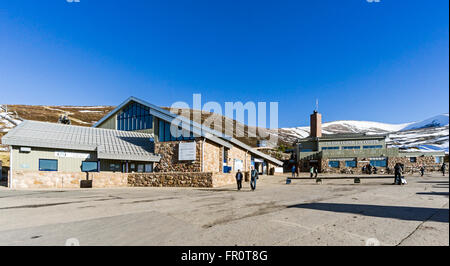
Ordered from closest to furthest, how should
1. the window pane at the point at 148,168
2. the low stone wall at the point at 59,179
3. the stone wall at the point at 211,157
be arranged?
the low stone wall at the point at 59,179 < the stone wall at the point at 211,157 < the window pane at the point at 148,168

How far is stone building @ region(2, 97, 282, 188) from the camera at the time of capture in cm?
2030

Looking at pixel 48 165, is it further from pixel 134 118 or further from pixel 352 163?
pixel 352 163

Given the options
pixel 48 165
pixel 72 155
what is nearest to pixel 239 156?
pixel 72 155

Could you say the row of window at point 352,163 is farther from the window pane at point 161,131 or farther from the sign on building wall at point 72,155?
the sign on building wall at point 72,155

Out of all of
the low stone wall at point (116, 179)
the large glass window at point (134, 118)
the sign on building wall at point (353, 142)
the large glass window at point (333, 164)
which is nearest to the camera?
the low stone wall at point (116, 179)

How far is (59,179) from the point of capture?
20094mm

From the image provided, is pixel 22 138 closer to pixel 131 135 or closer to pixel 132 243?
pixel 131 135

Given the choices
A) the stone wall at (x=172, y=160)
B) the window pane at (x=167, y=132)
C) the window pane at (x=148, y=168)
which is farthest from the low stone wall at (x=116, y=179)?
the window pane at (x=167, y=132)

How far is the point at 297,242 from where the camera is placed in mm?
4586

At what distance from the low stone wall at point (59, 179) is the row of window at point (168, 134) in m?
5.73

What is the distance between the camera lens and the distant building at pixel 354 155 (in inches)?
1516

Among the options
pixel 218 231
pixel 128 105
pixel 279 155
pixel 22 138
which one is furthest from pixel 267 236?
pixel 279 155

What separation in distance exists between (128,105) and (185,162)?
40.2 ft

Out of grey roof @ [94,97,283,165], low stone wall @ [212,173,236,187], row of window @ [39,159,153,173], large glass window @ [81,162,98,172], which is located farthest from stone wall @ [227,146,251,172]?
large glass window @ [81,162,98,172]
